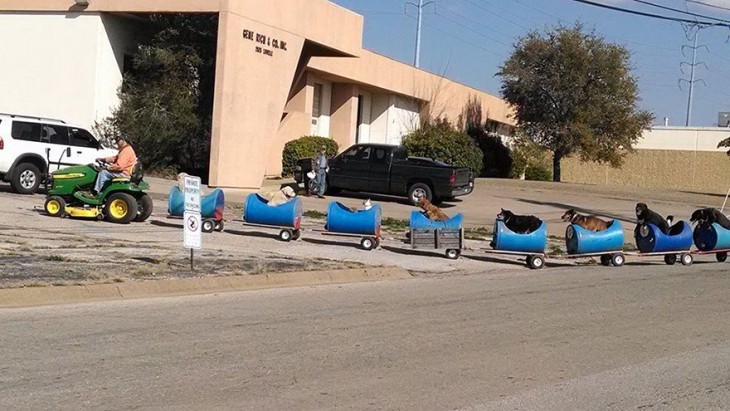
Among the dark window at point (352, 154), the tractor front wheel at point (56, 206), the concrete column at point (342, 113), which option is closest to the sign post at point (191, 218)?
the tractor front wheel at point (56, 206)

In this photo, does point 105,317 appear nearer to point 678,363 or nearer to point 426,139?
point 678,363

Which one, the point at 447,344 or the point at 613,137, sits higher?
the point at 613,137

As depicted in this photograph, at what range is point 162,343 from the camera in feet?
29.2

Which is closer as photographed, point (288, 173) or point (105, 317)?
point (105, 317)

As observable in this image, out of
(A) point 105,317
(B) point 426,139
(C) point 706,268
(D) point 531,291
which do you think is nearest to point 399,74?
(B) point 426,139

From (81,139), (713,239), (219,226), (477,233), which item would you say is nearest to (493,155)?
(477,233)

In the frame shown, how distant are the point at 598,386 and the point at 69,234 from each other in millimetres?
10946

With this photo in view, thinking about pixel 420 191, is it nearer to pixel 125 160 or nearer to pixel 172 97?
pixel 172 97

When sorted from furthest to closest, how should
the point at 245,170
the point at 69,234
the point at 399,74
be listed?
the point at 399,74 < the point at 245,170 < the point at 69,234

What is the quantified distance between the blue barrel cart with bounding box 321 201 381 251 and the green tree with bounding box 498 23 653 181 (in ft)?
102

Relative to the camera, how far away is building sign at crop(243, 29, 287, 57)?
2877 cm

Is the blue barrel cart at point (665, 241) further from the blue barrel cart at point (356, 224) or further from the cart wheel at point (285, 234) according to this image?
the cart wheel at point (285, 234)

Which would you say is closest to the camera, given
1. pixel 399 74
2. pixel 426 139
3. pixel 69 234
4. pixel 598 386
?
pixel 598 386

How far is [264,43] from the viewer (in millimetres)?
29469
